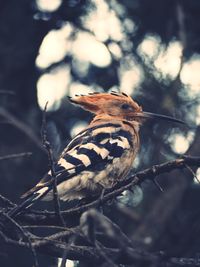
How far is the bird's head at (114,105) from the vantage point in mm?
5203

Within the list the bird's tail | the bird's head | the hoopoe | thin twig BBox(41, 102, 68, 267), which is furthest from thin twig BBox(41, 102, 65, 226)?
the bird's head

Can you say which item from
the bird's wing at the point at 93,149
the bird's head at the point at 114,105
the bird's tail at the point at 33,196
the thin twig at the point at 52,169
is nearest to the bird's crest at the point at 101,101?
the bird's head at the point at 114,105

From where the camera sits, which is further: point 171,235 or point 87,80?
point 87,80

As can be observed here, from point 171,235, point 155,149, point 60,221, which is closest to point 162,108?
point 155,149

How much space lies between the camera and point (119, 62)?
18.5 feet

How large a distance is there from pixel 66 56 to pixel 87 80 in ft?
0.95

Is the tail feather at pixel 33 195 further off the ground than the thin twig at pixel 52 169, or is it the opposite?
the tail feather at pixel 33 195

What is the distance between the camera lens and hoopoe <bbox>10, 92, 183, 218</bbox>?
407 cm

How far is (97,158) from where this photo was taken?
4285 millimetres

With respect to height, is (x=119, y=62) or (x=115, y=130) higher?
(x=119, y=62)

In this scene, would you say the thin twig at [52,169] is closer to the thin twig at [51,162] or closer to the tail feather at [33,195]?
the thin twig at [51,162]

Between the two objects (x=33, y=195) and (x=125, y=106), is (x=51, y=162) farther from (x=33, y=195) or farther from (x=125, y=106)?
(x=125, y=106)

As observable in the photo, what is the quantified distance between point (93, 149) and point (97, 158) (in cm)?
9

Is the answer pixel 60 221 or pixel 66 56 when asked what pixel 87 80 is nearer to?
pixel 66 56
